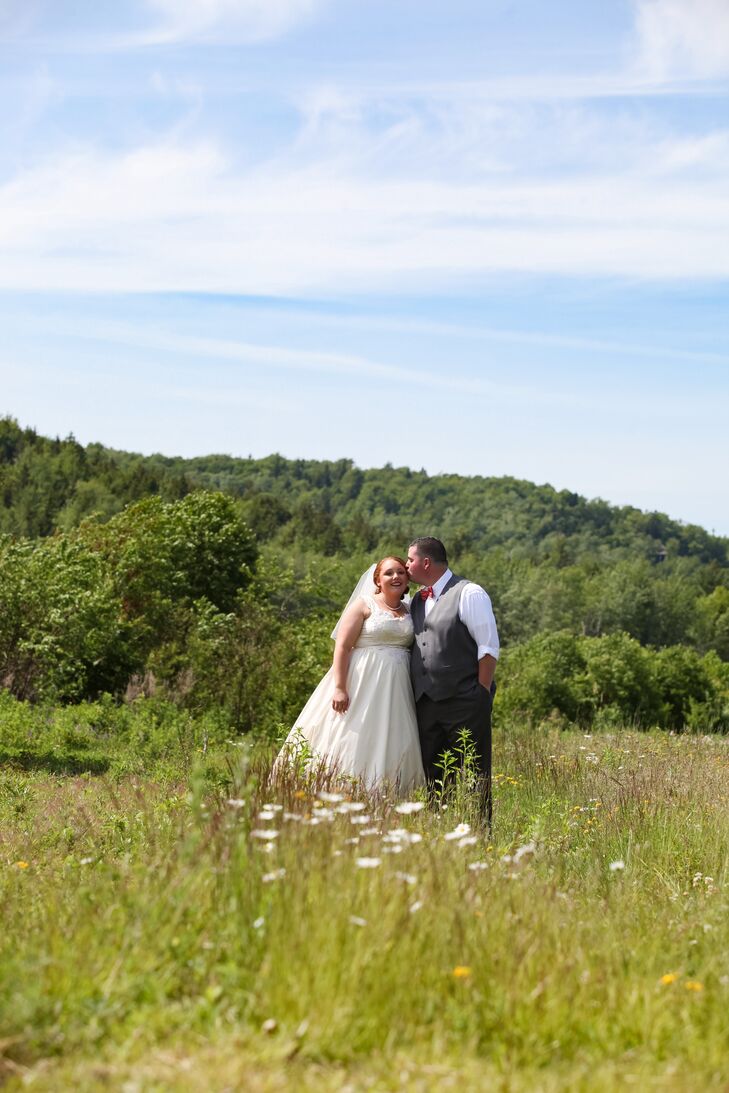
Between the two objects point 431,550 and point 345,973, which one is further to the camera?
point 431,550

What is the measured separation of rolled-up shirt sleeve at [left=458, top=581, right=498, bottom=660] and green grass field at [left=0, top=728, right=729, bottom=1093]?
6.88 feet

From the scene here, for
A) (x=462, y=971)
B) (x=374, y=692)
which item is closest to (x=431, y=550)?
(x=374, y=692)

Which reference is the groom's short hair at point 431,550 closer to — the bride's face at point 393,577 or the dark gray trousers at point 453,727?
the bride's face at point 393,577

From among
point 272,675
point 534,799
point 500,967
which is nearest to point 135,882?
point 500,967

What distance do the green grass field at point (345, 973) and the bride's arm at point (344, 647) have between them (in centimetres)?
209

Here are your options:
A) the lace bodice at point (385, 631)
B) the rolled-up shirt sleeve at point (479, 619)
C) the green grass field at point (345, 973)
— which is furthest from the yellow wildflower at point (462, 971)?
the lace bodice at point (385, 631)

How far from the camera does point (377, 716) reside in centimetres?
716

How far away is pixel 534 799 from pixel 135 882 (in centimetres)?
482

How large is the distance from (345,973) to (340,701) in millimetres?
3876

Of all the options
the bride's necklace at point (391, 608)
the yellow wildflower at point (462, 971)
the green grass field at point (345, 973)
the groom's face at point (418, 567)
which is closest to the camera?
the green grass field at point (345, 973)

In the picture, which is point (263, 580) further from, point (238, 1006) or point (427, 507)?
point (427, 507)

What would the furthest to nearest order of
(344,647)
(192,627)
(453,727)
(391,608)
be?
(192,627), (391,608), (344,647), (453,727)

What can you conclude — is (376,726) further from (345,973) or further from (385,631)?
(345,973)

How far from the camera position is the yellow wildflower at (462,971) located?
3312 mm
